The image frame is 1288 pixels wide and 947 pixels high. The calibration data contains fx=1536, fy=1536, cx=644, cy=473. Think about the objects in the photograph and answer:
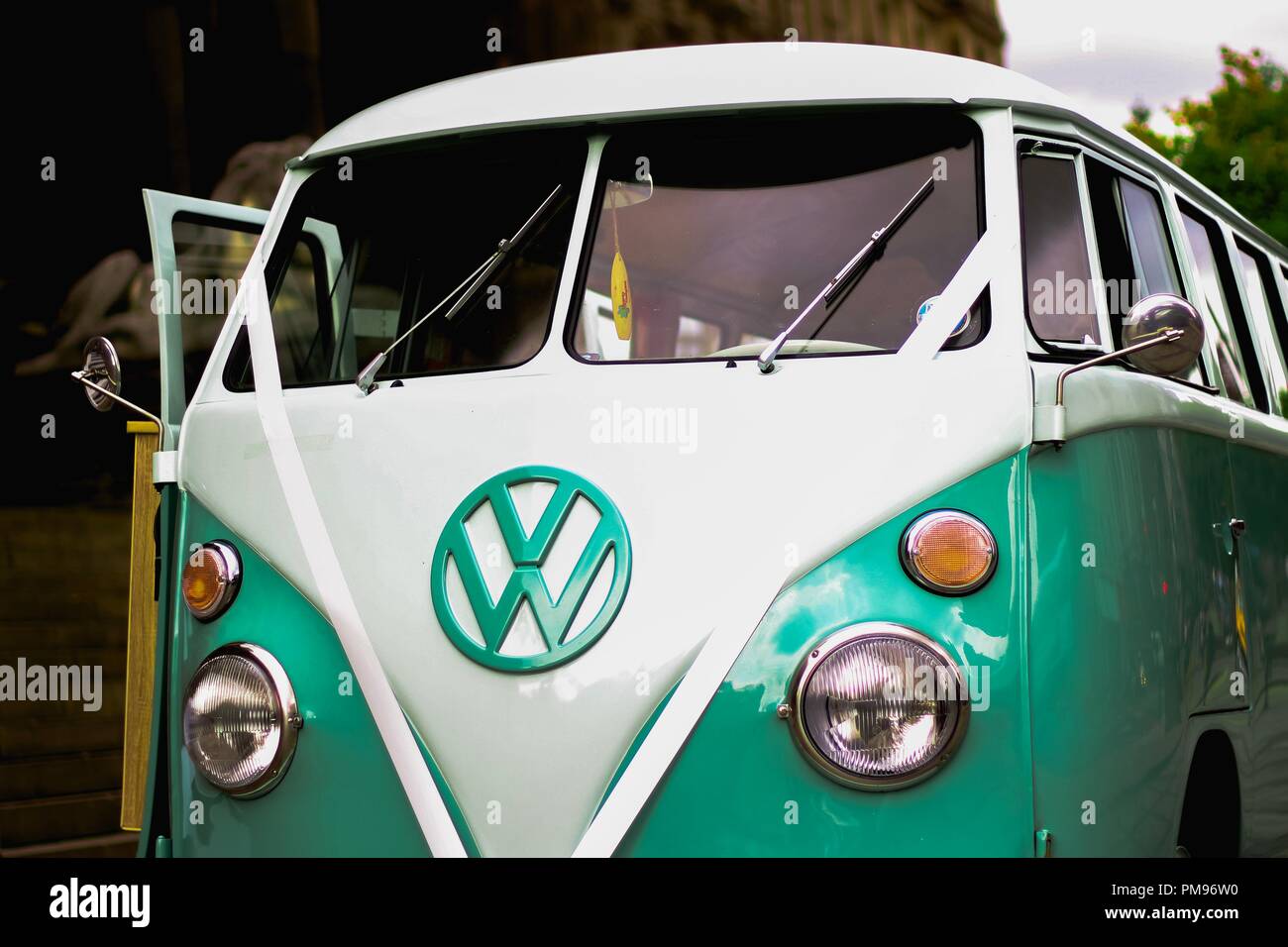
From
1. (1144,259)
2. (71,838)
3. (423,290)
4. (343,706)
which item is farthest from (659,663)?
(71,838)

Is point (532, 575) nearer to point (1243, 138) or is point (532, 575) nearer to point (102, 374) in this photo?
point (102, 374)

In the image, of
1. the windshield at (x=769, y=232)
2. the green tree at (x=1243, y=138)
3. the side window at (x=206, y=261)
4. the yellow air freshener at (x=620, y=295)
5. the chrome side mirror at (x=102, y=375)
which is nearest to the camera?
the windshield at (x=769, y=232)

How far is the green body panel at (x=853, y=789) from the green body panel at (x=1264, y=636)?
136 centimetres

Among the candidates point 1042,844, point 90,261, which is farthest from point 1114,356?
point 90,261

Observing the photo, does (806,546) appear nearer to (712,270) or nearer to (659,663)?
(659,663)

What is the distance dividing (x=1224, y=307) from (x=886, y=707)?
2963 mm

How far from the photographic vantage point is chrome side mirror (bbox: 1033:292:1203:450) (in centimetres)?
324

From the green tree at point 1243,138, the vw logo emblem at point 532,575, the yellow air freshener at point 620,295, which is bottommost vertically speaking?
the vw logo emblem at point 532,575

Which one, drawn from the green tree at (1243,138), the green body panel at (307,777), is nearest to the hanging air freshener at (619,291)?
the green body panel at (307,777)

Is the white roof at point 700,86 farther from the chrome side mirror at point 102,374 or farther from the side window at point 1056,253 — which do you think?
the chrome side mirror at point 102,374

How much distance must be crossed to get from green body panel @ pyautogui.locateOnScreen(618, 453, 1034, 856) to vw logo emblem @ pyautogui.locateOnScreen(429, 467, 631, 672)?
339mm

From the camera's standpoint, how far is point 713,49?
13.2 feet

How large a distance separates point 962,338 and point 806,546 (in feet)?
2.09

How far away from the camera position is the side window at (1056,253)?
3.54 metres
